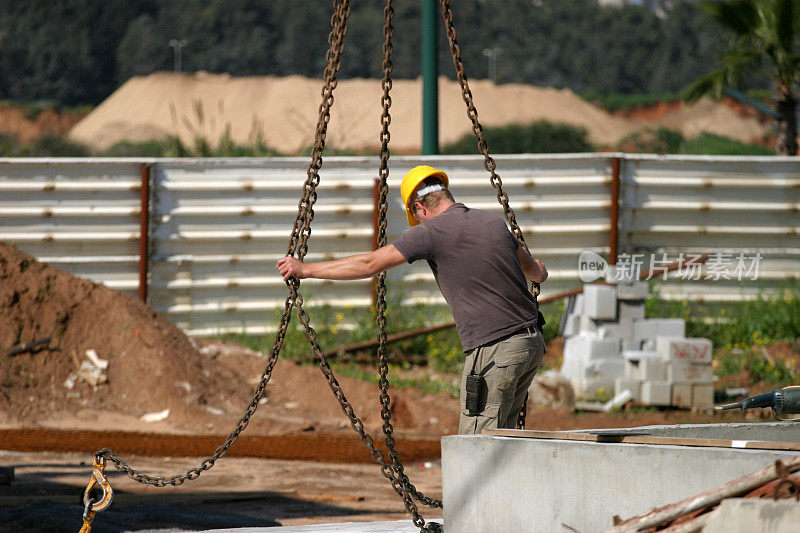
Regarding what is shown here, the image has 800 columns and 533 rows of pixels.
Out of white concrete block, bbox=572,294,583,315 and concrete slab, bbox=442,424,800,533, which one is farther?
white concrete block, bbox=572,294,583,315

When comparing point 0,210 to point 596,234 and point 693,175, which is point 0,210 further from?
point 693,175

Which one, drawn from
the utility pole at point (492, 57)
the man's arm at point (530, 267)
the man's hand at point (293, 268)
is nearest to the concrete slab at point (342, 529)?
the man's hand at point (293, 268)

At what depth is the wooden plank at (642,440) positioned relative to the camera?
4281 mm

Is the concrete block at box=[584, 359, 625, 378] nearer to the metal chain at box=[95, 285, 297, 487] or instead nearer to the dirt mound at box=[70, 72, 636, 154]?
the metal chain at box=[95, 285, 297, 487]

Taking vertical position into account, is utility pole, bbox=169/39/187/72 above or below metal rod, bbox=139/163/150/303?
above

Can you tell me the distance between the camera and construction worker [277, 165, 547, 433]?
5.17 meters

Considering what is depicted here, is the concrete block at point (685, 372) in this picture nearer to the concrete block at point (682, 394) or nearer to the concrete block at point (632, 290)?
the concrete block at point (682, 394)

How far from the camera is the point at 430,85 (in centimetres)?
1474

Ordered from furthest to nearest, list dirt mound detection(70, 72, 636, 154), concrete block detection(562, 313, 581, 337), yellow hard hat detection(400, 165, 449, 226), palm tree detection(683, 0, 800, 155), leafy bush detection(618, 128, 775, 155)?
1. dirt mound detection(70, 72, 636, 154)
2. leafy bush detection(618, 128, 775, 155)
3. palm tree detection(683, 0, 800, 155)
4. concrete block detection(562, 313, 581, 337)
5. yellow hard hat detection(400, 165, 449, 226)

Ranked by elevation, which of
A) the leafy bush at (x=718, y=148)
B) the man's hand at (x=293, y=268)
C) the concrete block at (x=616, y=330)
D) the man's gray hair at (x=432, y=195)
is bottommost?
the concrete block at (x=616, y=330)

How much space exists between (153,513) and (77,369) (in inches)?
233

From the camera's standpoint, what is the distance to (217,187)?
44.9 ft

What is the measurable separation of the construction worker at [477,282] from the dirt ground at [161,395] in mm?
3367

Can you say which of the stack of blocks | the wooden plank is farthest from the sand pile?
the wooden plank
